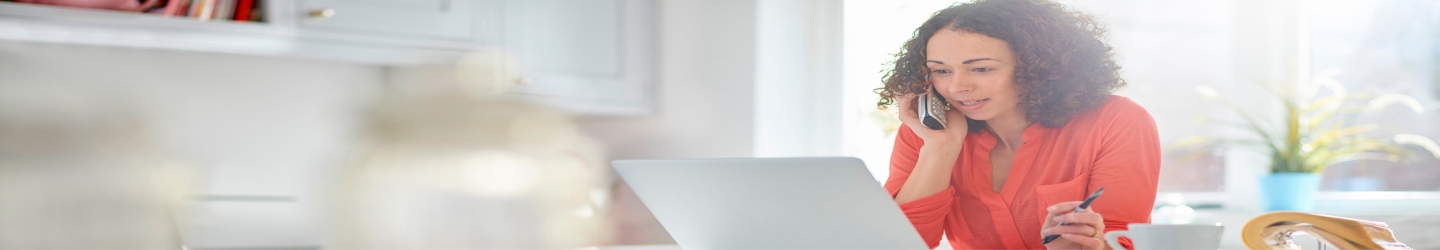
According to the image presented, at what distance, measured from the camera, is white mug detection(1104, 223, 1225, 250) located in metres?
0.66

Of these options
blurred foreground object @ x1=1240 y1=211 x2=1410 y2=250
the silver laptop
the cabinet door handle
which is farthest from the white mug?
the cabinet door handle

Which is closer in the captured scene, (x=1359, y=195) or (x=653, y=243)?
(x=1359, y=195)

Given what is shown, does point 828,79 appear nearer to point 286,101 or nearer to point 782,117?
point 782,117

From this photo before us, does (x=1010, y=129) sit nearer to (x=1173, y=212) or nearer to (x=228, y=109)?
(x=1173, y=212)

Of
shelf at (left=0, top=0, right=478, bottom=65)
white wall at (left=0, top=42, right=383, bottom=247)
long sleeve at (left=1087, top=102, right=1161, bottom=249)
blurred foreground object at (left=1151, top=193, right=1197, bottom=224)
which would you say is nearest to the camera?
long sleeve at (left=1087, top=102, right=1161, bottom=249)

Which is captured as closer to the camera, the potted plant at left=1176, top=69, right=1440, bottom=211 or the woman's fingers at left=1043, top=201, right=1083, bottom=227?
the woman's fingers at left=1043, top=201, right=1083, bottom=227

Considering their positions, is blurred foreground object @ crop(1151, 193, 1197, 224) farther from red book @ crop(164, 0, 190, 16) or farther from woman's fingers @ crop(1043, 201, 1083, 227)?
red book @ crop(164, 0, 190, 16)

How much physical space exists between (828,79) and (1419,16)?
4.01 ft

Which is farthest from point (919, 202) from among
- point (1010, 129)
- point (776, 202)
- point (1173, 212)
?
point (1173, 212)

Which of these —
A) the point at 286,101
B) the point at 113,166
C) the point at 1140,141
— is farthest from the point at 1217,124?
the point at 113,166

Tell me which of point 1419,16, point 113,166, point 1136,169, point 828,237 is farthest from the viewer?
point 1419,16

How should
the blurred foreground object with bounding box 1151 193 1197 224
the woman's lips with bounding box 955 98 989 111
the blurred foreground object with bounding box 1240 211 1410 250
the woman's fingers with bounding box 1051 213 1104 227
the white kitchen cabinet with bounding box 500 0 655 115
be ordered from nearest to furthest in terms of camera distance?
the blurred foreground object with bounding box 1240 211 1410 250 → the woman's fingers with bounding box 1051 213 1104 227 → the woman's lips with bounding box 955 98 989 111 → the blurred foreground object with bounding box 1151 193 1197 224 → the white kitchen cabinet with bounding box 500 0 655 115

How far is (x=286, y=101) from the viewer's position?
1.88 metres

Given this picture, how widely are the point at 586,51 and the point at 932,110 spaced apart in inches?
41.3
